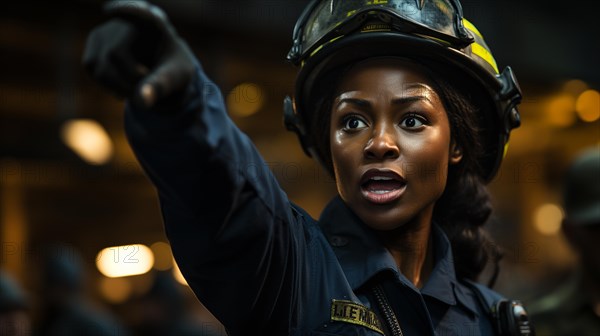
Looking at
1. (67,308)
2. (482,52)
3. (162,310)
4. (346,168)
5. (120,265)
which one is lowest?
(120,265)

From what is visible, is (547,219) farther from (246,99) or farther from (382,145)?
(382,145)

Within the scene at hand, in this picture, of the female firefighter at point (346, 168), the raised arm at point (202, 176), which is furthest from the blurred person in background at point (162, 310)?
the raised arm at point (202, 176)

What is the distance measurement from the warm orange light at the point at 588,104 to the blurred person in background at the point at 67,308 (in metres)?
7.79

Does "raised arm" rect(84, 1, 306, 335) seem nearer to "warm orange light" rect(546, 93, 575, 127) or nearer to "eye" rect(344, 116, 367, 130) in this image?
"eye" rect(344, 116, 367, 130)

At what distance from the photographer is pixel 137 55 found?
1480 millimetres

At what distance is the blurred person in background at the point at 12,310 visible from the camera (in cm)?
502

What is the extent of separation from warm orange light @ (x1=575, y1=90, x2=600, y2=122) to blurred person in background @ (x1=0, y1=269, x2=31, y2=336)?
28.8ft

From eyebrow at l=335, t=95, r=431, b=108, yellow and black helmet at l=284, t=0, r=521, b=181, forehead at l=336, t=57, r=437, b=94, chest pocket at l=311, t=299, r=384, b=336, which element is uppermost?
yellow and black helmet at l=284, t=0, r=521, b=181

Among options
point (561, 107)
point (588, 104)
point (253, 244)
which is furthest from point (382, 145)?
point (588, 104)

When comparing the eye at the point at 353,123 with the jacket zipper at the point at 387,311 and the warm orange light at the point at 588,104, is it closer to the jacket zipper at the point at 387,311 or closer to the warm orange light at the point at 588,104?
the jacket zipper at the point at 387,311

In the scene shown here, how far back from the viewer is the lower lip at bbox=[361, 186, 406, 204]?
7.23 feet

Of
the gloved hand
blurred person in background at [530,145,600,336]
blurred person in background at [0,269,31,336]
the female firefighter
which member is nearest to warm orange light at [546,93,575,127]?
blurred person in background at [530,145,600,336]

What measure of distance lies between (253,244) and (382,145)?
581 millimetres

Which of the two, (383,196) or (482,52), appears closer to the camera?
(383,196)
